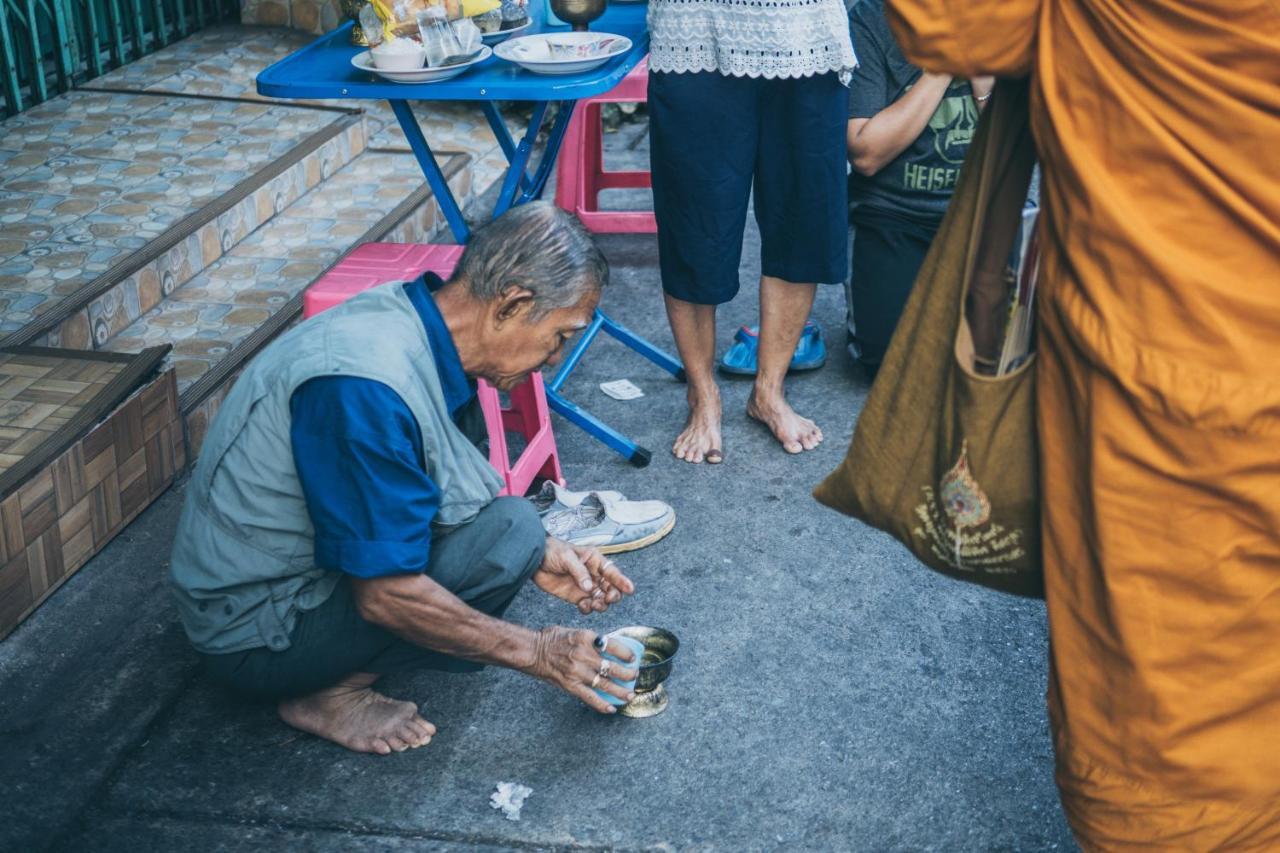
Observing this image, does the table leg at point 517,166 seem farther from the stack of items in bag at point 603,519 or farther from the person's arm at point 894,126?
the person's arm at point 894,126

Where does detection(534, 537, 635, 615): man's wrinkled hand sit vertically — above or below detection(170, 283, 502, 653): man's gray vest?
below

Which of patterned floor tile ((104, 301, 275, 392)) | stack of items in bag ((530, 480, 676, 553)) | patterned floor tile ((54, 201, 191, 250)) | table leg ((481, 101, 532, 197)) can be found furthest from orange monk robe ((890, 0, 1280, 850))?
patterned floor tile ((54, 201, 191, 250))

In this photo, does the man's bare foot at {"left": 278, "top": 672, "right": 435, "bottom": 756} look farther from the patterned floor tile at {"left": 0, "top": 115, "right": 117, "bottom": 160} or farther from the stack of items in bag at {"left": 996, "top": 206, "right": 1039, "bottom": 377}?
the patterned floor tile at {"left": 0, "top": 115, "right": 117, "bottom": 160}

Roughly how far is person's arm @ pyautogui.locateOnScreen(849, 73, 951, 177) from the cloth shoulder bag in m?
1.94

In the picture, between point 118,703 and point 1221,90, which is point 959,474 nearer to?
point 1221,90

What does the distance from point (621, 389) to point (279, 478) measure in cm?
184

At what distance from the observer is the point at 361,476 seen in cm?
205

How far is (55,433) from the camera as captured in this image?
2832 millimetres

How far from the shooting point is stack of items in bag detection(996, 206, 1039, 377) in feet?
5.22

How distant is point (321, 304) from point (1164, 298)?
2.05m

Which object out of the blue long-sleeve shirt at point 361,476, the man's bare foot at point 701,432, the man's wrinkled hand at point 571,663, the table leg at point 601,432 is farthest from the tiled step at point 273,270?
the man's wrinkled hand at point 571,663

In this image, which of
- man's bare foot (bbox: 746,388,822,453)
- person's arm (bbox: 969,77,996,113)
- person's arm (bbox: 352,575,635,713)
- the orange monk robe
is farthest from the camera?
man's bare foot (bbox: 746,388,822,453)

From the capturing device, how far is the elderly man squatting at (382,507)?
82.4 inches

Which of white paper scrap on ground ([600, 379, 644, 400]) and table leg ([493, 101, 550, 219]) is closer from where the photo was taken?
table leg ([493, 101, 550, 219])
